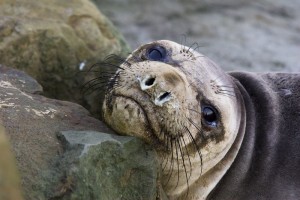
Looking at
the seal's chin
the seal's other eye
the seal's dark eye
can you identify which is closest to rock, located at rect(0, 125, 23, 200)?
the seal's chin

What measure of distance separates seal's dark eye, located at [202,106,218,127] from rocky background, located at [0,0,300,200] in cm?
47

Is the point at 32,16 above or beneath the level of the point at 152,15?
above

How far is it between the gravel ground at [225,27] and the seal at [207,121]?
142 inches

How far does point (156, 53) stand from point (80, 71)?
116cm

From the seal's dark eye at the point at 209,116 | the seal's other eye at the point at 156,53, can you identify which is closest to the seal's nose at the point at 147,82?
the seal's dark eye at the point at 209,116

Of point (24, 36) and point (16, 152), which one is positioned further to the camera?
point (24, 36)

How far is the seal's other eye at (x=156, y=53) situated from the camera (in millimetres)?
4098

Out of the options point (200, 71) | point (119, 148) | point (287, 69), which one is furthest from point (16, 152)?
point (287, 69)

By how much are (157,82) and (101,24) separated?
2244 mm

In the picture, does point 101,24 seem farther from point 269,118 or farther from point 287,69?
point 287,69

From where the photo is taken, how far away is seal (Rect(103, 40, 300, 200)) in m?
3.47

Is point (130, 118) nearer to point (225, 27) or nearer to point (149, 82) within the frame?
point (149, 82)

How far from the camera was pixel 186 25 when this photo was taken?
30.7 ft

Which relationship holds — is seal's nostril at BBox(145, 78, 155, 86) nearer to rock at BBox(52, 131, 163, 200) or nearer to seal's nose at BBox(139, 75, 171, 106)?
seal's nose at BBox(139, 75, 171, 106)
